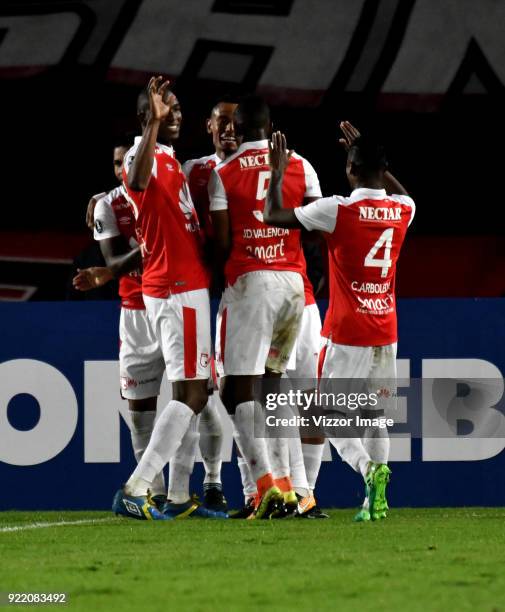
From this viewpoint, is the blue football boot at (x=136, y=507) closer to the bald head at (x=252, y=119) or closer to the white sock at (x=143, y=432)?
the white sock at (x=143, y=432)

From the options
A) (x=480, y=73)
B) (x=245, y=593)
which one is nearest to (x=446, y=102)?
(x=480, y=73)

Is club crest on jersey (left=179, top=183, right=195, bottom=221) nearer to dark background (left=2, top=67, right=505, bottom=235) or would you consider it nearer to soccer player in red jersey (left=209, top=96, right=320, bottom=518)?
soccer player in red jersey (left=209, top=96, right=320, bottom=518)

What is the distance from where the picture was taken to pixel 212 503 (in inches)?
219

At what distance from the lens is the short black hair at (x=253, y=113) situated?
5.20 m

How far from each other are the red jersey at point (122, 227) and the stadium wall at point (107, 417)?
1.75ft

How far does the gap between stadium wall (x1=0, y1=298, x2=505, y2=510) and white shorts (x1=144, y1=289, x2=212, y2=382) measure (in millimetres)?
1282

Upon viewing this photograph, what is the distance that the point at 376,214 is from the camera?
502cm

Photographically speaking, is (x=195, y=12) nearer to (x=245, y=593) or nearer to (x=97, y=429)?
(x=97, y=429)

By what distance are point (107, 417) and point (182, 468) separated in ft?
2.75

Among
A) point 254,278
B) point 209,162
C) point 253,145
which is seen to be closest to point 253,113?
point 253,145

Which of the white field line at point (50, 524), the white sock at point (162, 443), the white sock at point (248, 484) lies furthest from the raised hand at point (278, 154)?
the white field line at point (50, 524)

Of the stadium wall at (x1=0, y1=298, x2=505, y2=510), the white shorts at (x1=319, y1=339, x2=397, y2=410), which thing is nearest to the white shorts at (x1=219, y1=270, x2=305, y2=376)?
the white shorts at (x1=319, y1=339, x2=397, y2=410)

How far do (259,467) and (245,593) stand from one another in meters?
1.99

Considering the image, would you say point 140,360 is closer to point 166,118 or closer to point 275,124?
point 166,118
